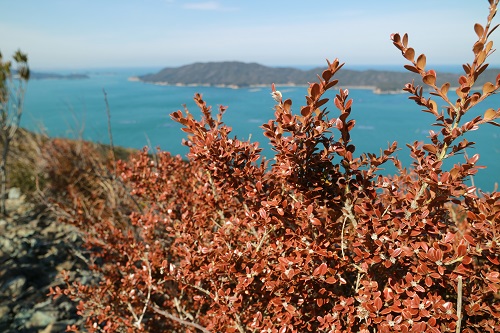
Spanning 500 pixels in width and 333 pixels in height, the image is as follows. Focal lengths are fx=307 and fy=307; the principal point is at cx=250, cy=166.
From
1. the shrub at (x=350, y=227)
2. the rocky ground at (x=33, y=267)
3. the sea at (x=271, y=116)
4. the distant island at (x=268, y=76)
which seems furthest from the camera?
the distant island at (x=268, y=76)

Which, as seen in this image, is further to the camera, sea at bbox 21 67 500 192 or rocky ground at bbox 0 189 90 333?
sea at bbox 21 67 500 192

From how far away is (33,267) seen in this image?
4.77 meters

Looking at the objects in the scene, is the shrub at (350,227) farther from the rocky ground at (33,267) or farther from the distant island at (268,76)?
the distant island at (268,76)

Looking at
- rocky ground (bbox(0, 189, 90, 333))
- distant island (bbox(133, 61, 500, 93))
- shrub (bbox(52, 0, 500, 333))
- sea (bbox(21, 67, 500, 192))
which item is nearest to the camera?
shrub (bbox(52, 0, 500, 333))

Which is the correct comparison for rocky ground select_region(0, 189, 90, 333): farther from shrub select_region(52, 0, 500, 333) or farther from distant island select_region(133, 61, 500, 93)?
distant island select_region(133, 61, 500, 93)

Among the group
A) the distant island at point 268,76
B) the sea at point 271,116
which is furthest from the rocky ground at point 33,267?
the distant island at point 268,76

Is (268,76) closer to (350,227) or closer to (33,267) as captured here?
(33,267)

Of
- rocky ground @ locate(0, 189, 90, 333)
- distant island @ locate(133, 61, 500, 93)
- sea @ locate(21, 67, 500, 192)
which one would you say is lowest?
rocky ground @ locate(0, 189, 90, 333)

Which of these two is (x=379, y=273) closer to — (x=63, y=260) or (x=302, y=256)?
(x=302, y=256)

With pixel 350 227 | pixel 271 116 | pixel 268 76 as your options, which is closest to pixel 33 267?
pixel 350 227

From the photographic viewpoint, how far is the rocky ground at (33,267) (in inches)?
147

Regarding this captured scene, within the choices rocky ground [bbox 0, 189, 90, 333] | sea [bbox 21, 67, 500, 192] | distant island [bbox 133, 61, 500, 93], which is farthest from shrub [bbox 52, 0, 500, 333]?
distant island [bbox 133, 61, 500, 93]

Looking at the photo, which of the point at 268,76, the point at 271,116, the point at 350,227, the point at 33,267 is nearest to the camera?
the point at 350,227

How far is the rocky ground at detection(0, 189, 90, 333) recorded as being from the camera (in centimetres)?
374
